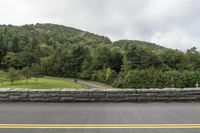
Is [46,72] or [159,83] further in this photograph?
[46,72]

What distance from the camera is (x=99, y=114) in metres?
8.84

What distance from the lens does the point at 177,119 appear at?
8273mm

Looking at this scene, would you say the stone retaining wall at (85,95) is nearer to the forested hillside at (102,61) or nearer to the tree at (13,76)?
the forested hillside at (102,61)

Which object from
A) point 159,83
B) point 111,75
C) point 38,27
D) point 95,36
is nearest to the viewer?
point 159,83

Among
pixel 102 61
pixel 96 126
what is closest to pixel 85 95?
pixel 96 126

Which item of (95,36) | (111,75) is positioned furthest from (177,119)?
(95,36)

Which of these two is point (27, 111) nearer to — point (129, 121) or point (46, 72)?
point (129, 121)

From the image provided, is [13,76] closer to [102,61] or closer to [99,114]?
[102,61]

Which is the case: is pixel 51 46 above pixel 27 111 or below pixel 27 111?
above

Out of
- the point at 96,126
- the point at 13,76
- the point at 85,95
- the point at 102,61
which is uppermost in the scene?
the point at 102,61

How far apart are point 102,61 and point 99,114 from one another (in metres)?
89.0

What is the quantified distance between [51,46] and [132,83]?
4838cm

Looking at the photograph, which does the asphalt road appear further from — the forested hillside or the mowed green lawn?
the forested hillside

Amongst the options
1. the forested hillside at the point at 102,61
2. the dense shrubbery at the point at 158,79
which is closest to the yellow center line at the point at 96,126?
the dense shrubbery at the point at 158,79
